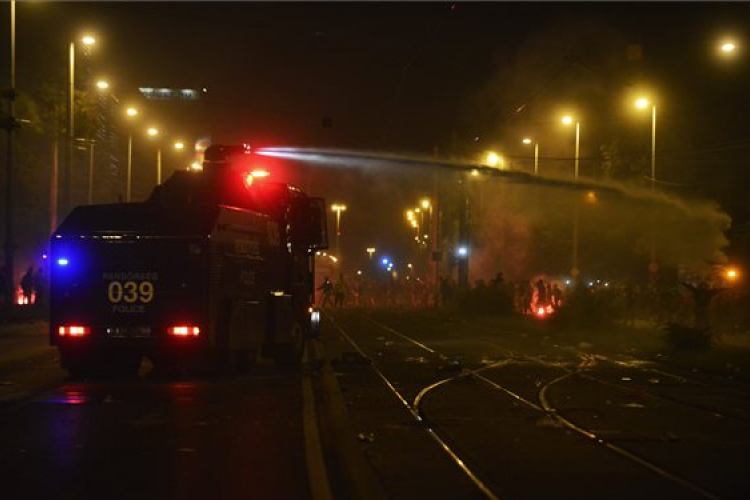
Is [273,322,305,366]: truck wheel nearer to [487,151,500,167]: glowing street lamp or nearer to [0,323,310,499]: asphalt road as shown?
[0,323,310,499]: asphalt road

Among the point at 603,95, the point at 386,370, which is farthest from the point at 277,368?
the point at 603,95

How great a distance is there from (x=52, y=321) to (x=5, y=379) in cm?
162

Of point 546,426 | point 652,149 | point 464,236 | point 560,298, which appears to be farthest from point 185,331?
point 464,236

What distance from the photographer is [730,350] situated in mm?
24266

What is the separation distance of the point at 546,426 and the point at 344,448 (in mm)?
3289

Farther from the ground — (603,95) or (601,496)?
(603,95)

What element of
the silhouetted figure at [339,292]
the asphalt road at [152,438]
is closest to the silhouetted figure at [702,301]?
the asphalt road at [152,438]

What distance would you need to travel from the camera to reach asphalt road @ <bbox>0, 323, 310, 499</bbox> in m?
8.95

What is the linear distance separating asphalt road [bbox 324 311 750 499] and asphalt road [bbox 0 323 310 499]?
3.30 ft

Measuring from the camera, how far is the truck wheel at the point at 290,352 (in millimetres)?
20953

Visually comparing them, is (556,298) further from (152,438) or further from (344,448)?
(344,448)

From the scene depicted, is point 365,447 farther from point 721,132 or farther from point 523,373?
point 721,132

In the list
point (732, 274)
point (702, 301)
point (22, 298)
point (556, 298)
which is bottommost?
point (22, 298)

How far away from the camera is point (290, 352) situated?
21.1 metres
